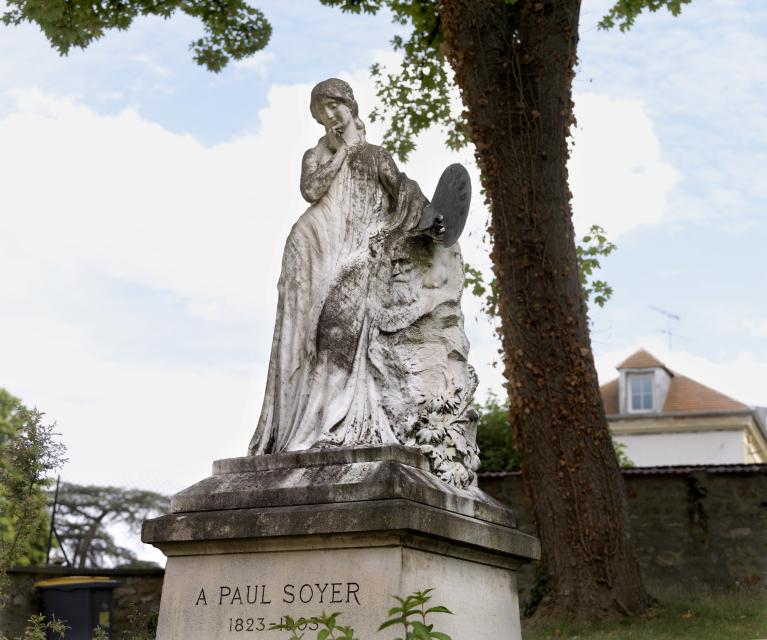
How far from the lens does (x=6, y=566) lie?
10258mm

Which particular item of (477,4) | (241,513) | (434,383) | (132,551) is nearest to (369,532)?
(241,513)

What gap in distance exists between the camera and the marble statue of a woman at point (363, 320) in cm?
615

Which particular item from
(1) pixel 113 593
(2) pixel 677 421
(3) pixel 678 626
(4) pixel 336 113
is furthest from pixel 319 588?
(2) pixel 677 421

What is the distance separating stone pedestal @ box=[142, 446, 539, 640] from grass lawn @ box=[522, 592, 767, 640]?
4749 millimetres

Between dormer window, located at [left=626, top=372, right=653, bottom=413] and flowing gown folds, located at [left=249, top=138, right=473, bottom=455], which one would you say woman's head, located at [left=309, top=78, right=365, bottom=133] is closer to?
flowing gown folds, located at [left=249, top=138, right=473, bottom=455]

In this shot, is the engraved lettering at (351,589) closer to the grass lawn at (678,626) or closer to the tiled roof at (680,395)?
the grass lawn at (678,626)

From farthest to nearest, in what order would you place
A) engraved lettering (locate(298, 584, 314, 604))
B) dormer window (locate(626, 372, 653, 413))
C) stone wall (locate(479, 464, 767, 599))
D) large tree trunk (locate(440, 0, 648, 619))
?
dormer window (locate(626, 372, 653, 413)) → stone wall (locate(479, 464, 767, 599)) → large tree trunk (locate(440, 0, 648, 619)) → engraved lettering (locate(298, 584, 314, 604))

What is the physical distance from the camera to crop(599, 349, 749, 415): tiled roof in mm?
40312

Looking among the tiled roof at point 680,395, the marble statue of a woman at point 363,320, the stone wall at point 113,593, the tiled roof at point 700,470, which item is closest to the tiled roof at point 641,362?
the tiled roof at point 680,395

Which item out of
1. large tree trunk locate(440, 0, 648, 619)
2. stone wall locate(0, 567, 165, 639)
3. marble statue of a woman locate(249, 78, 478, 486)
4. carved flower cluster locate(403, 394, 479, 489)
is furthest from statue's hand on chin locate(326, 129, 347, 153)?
stone wall locate(0, 567, 165, 639)

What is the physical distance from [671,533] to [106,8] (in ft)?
31.0

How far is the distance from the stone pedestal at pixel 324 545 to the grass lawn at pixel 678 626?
187 inches

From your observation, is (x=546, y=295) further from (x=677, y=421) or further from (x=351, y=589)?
(x=677, y=421)

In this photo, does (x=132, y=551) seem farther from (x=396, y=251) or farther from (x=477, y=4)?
(x=396, y=251)
